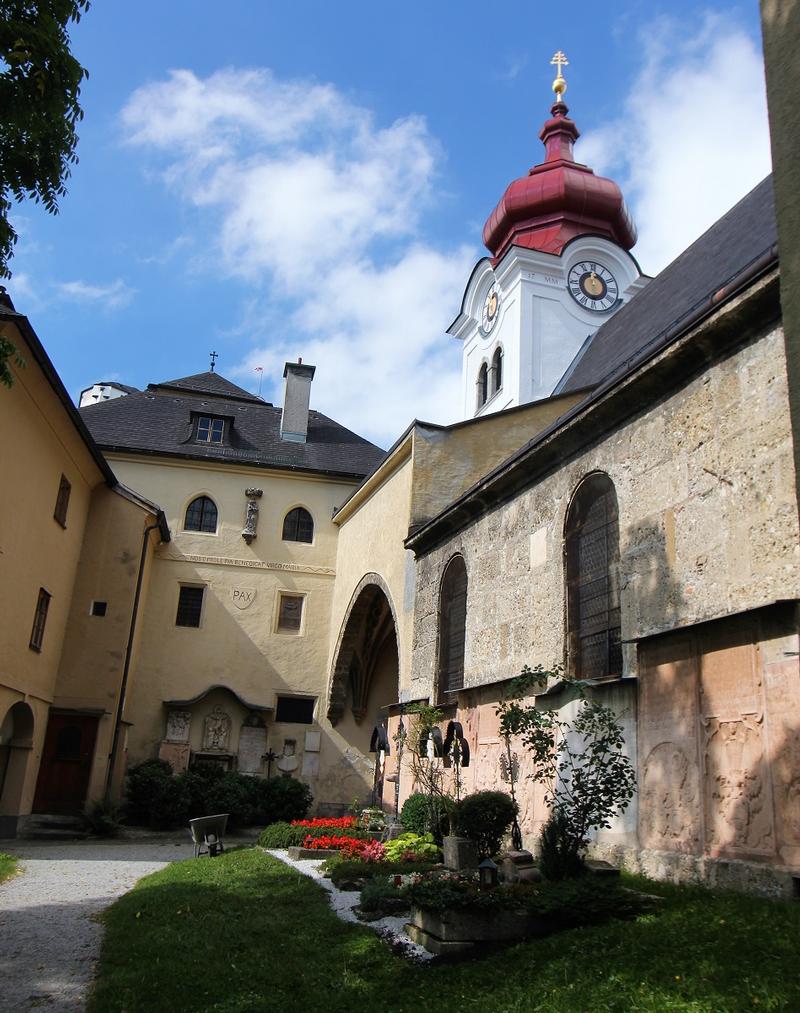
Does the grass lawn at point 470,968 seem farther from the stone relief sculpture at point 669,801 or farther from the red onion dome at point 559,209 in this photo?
the red onion dome at point 559,209

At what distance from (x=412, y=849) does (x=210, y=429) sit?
17642 mm

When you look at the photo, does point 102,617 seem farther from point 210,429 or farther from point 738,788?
point 738,788

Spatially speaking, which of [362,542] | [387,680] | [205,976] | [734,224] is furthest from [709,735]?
[387,680]

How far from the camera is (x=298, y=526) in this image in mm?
26031

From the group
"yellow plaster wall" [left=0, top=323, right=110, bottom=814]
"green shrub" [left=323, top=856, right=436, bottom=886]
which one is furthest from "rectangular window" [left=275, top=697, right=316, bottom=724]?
"green shrub" [left=323, top=856, right=436, bottom=886]

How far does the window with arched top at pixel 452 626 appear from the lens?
1492 centimetres

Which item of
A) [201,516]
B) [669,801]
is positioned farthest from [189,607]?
[669,801]

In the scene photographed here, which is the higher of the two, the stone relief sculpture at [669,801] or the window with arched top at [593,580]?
the window with arched top at [593,580]

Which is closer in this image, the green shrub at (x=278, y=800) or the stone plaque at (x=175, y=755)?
the green shrub at (x=278, y=800)

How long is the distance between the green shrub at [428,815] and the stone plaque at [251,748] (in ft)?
34.2

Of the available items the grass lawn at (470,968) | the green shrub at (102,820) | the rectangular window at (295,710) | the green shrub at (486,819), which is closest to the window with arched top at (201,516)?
the rectangular window at (295,710)

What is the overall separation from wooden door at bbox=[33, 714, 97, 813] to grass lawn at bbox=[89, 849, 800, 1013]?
12454mm

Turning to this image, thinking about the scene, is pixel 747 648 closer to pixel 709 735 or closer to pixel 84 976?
pixel 709 735

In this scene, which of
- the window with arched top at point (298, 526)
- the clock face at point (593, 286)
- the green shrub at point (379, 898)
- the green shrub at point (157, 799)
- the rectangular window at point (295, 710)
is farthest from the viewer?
the clock face at point (593, 286)
